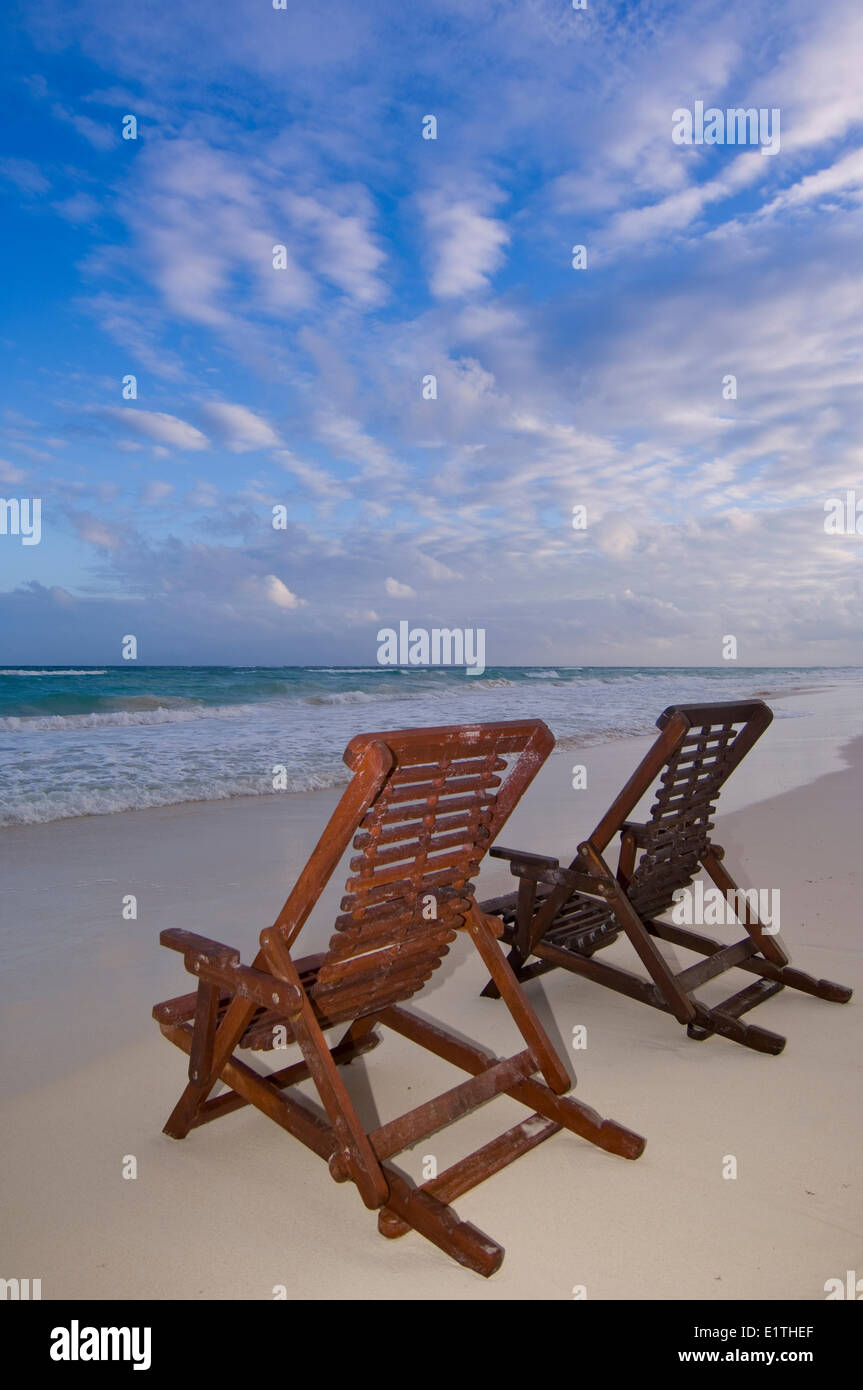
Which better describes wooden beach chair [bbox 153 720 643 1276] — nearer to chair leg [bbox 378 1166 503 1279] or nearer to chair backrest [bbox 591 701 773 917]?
chair leg [bbox 378 1166 503 1279]

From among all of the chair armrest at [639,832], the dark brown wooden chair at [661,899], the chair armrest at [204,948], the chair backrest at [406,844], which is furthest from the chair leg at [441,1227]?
the chair armrest at [639,832]

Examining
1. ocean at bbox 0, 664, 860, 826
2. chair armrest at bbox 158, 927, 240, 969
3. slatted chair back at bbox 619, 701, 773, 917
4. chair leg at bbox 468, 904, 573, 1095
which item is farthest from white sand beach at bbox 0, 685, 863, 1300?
ocean at bbox 0, 664, 860, 826

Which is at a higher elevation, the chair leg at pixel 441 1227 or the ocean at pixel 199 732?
the ocean at pixel 199 732

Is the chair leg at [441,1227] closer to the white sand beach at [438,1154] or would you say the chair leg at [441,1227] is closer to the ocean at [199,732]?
the white sand beach at [438,1154]

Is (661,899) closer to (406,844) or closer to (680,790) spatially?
(680,790)

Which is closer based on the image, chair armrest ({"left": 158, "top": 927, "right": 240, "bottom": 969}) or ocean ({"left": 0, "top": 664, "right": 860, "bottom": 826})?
chair armrest ({"left": 158, "top": 927, "right": 240, "bottom": 969})

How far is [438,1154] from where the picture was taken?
127 inches

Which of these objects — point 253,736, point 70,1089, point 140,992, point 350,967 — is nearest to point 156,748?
point 253,736

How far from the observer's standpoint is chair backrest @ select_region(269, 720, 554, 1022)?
2645mm

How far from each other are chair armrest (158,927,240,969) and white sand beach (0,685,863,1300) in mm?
828

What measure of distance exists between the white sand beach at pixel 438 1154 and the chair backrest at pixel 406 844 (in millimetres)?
708

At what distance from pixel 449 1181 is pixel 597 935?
1.89 meters

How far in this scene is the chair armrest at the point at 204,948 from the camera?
2811 mm
